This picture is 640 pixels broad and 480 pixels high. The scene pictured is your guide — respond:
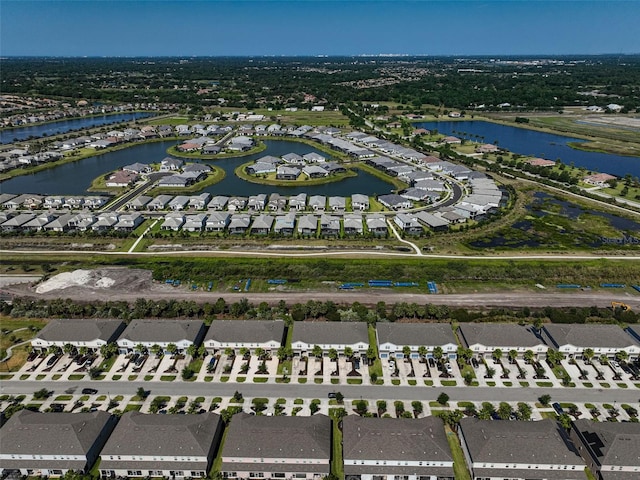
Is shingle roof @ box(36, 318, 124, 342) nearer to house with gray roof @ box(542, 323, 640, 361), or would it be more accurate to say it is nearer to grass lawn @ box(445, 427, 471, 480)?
grass lawn @ box(445, 427, 471, 480)

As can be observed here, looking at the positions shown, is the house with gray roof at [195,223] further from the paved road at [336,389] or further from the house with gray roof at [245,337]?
the paved road at [336,389]

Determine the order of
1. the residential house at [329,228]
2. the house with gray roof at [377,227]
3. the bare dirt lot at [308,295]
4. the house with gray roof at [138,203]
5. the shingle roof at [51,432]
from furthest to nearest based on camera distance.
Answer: the house with gray roof at [138,203] < the house with gray roof at [377,227] < the residential house at [329,228] < the bare dirt lot at [308,295] < the shingle roof at [51,432]

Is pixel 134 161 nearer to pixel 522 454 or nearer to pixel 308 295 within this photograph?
pixel 308 295

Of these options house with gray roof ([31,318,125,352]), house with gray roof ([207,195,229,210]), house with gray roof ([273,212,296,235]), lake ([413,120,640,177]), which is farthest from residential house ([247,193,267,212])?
lake ([413,120,640,177])

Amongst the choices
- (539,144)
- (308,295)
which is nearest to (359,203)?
(308,295)

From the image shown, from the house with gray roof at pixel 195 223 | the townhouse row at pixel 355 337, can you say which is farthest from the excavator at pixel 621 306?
the house with gray roof at pixel 195 223

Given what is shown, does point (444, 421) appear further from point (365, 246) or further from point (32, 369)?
point (32, 369)

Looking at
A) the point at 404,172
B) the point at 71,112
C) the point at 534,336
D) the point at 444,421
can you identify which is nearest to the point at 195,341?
the point at 444,421

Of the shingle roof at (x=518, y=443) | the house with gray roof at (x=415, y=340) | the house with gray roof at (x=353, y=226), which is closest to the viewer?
the shingle roof at (x=518, y=443)
